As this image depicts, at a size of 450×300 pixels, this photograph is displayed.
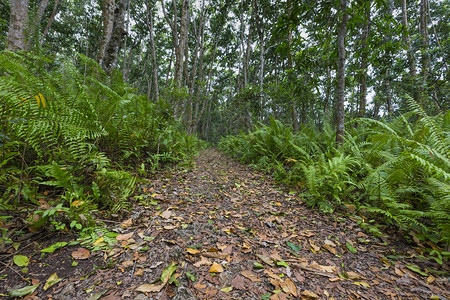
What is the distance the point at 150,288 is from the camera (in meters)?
1.13

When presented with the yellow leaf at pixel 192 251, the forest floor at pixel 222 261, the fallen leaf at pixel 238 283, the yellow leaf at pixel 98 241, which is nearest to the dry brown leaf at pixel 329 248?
the forest floor at pixel 222 261

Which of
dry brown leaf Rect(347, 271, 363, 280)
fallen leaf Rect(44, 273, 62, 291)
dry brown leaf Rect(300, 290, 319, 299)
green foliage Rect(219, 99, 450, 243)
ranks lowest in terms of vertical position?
dry brown leaf Rect(347, 271, 363, 280)

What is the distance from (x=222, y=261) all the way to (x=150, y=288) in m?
0.57

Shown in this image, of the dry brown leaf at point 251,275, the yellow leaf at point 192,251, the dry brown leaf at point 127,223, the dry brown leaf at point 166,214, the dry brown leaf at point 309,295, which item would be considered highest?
the dry brown leaf at point 166,214

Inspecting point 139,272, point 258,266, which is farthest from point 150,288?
point 258,266

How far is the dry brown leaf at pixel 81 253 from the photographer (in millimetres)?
1318

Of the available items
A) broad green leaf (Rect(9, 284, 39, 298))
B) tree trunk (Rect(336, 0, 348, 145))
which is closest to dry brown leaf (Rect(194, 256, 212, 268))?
broad green leaf (Rect(9, 284, 39, 298))

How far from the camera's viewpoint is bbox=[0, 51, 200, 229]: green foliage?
1.51 m

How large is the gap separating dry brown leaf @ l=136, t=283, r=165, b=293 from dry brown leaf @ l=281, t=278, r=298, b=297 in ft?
2.81

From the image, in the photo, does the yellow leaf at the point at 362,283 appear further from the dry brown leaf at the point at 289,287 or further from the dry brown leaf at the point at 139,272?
the dry brown leaf at the point at 139,272

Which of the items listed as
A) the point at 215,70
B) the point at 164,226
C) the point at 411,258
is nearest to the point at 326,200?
the point at 411,258

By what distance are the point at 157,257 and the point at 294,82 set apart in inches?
173

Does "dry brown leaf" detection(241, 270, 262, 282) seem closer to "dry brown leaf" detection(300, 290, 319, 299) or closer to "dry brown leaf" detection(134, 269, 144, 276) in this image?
"dry brown leaf" detection(300, 290, 319, 299)

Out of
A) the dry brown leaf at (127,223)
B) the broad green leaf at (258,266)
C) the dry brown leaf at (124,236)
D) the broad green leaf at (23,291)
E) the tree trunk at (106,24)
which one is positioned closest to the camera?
the broad green leaf at (23,291)
